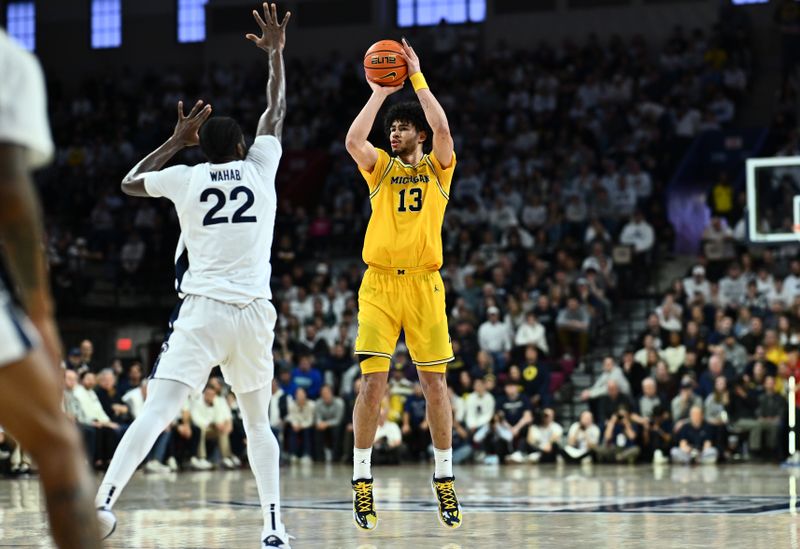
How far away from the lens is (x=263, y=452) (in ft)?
20.3

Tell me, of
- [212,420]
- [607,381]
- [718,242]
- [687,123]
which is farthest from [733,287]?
[212,420]

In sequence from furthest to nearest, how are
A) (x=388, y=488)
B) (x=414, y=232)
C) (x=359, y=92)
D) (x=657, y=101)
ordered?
(x=359, y=92) → (x=657, y=101) → (x=388, y=488) → (x=414, y=232)

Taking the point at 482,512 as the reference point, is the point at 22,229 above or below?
above

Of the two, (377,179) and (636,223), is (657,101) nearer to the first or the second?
(636,223)

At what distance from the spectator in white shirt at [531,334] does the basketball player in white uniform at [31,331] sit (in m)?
15.6

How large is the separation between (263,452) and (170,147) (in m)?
1.74

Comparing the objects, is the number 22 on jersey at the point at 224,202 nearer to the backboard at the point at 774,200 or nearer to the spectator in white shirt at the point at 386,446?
the spectator in white shirt at the point at 386,446

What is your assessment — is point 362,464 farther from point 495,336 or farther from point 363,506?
point 495,336

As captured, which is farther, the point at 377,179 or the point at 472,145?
the point at 472,145

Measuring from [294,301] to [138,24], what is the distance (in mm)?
13969

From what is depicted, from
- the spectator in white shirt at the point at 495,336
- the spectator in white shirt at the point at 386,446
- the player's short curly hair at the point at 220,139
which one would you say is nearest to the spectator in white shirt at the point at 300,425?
the spectator in white shirt at the point at 386,446

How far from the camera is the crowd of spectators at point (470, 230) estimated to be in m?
17.8

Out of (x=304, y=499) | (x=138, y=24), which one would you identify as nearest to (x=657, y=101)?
(x=138, y=24)

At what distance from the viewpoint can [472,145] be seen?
25.1 m
